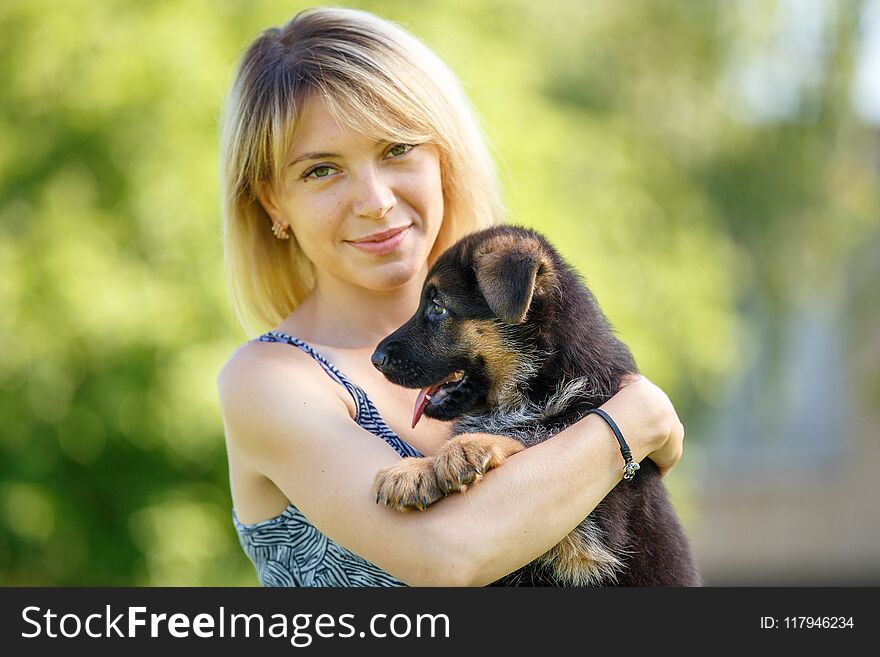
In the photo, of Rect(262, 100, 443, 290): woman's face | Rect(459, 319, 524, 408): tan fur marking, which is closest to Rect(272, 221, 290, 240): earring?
Rect(262, 100, 443, 290): woman's face

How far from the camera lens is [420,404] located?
10.9 ft

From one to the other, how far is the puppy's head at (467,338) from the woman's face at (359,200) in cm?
14

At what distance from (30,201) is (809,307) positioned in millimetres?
8978

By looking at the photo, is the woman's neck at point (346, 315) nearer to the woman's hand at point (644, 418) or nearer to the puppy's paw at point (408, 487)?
the puppy's paw at point (408, 487)

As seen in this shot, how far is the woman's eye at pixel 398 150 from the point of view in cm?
325

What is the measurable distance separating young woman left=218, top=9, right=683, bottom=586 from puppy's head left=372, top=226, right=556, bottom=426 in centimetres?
11

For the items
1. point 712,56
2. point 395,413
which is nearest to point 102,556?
point 395,413

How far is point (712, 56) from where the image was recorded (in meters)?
11.9

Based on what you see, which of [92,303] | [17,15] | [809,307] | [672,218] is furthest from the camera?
[809,307]

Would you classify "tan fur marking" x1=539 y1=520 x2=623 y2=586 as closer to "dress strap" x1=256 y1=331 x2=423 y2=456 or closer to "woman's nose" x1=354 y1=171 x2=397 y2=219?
"dress strap" x1=256 y1=331 x2=423 y2=456

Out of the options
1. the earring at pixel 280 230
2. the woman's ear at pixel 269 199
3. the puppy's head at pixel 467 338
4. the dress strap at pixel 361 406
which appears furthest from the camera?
the earring at pixel 280 230

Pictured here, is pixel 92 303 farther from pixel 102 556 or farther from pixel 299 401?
pixel 299 401

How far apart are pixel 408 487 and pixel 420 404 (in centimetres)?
67

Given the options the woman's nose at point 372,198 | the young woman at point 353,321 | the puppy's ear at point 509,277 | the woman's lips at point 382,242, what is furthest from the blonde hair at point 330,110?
the puppy's ear at point 509,277
